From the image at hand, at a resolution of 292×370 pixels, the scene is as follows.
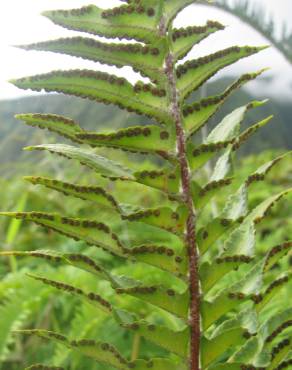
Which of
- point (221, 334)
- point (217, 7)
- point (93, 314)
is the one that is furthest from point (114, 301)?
point (221, 334)

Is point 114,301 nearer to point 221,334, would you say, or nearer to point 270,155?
point 221,334

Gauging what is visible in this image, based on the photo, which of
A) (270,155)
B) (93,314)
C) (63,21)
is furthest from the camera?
(270,155)

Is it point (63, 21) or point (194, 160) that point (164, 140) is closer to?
point (194, 160)

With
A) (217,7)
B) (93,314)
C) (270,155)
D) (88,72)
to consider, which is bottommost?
(88,72)

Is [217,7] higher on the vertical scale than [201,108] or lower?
higher

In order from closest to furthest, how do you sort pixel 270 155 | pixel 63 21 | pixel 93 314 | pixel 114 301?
1. pixel 63 21
2. pixel 93 314
3. pixel 114 301
4. pixel 270 155

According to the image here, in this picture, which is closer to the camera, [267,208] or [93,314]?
[267,208]
